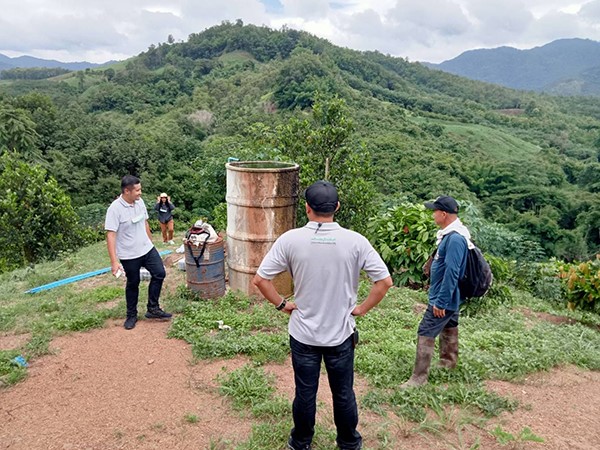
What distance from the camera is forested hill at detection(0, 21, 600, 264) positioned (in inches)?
507

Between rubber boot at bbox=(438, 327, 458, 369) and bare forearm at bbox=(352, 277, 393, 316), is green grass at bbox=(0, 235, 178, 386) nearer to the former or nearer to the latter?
bare forearm at bbox=(352, 277, 393, 316)

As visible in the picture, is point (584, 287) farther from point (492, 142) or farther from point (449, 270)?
point (492, 142)

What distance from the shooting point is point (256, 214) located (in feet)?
19.8

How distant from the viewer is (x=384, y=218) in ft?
26.1

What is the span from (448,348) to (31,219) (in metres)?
13.5

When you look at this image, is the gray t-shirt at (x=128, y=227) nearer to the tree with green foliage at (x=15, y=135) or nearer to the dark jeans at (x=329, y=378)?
the dark jeans at (x=329, y=378)

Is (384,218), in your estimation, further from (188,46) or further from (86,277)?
(188,46)

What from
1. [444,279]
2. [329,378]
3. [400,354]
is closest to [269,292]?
[329,378]

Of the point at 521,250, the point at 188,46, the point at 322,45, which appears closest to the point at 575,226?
the point at 521,250

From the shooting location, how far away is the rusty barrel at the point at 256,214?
5930mm

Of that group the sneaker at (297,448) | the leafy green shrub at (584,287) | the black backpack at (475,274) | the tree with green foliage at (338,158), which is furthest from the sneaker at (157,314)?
the leafy green shrub at (584,287)

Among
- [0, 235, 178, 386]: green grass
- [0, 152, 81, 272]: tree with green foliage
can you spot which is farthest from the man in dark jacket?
[0, 152, 81, 272]: tree with green foliage

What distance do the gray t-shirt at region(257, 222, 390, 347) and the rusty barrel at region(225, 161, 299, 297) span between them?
330 centimetres

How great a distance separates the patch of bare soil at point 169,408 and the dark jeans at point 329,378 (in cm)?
43
